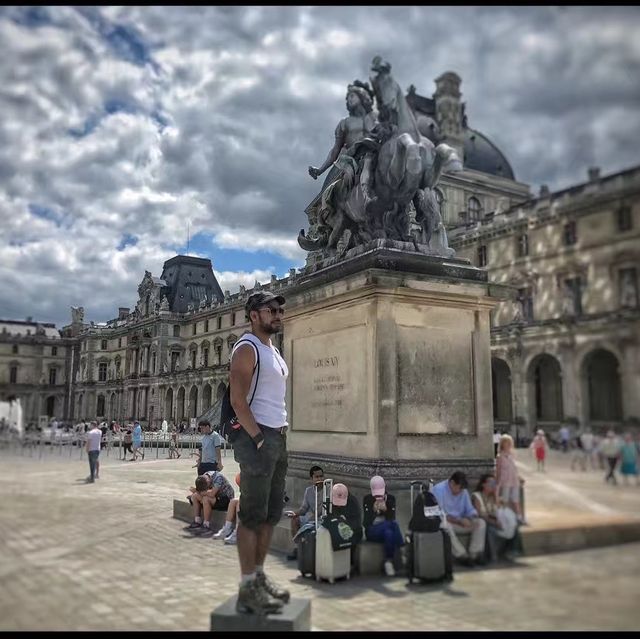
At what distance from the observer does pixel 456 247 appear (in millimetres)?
8070

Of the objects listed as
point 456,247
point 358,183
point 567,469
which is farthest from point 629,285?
point 358,183

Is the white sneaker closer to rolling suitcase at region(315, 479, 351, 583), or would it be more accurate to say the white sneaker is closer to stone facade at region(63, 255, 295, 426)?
stone facade at region(63, 255, 295, 426)

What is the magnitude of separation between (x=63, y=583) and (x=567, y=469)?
13.9 ft

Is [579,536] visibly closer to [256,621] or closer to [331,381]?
[256,621]

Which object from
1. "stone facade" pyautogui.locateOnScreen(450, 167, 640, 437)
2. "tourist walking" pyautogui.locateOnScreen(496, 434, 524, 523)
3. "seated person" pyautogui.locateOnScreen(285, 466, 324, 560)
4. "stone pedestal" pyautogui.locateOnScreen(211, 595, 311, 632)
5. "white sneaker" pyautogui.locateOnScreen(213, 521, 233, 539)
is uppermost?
"stone facade" pyautogui.locateOnScreen(450, 167, 640, 437)

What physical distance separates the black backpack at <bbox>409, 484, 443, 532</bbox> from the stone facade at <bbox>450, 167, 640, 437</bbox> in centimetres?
218

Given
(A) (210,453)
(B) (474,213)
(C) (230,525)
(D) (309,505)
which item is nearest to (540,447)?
(D) (309,505)

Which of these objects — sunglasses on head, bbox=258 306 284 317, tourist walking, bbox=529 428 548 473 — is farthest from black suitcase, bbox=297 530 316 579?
tourist walking, bbox=529 428 548 473

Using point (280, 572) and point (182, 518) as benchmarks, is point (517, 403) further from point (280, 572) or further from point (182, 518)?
point (182, 518)

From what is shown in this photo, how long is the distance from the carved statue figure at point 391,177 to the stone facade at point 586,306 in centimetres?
415

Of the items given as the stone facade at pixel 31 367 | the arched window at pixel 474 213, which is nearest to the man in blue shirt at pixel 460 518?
the arched window at pixel 474 213

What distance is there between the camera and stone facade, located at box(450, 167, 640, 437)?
3326 millimetres

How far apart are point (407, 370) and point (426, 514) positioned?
6.04ft

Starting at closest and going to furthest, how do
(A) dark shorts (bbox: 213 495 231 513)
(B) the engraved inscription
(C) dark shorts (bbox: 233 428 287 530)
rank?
(C) dark shorts (bbox: 233 428 287 530), (B) the engraved inscription, (A) dark shorts (bbox: 213 495 231 513)
